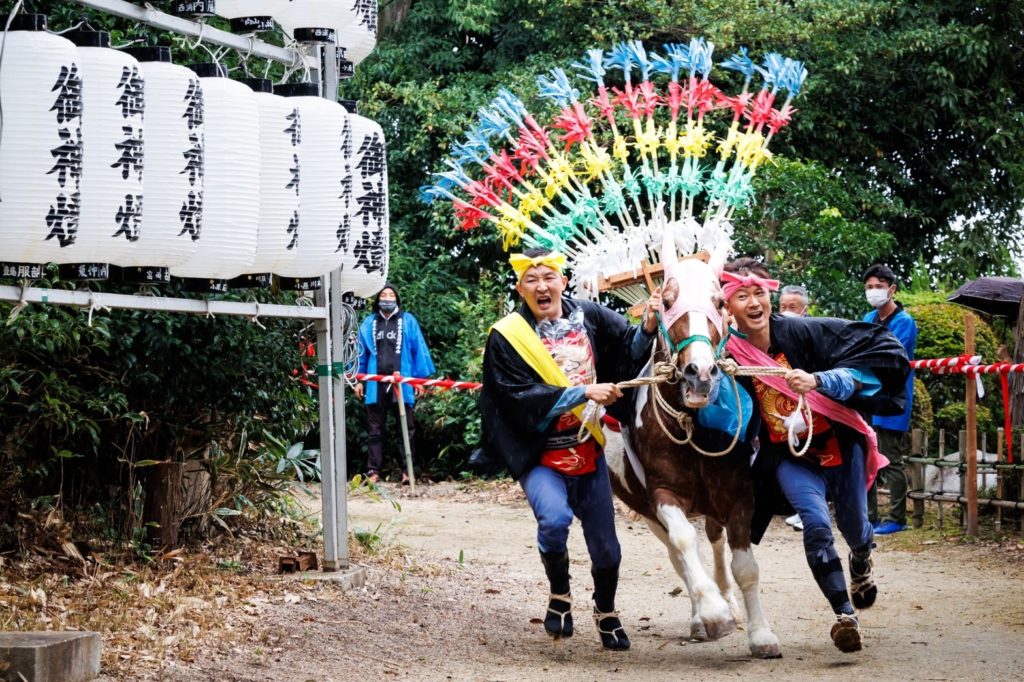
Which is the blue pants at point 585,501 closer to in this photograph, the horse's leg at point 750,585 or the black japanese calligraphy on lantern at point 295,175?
the horse's leg at point 750,585

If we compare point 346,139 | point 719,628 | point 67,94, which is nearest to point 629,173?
point 346,139

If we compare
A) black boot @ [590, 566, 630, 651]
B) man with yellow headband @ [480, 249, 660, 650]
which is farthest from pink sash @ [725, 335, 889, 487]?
black boot @ [590, 566, 630, 651]

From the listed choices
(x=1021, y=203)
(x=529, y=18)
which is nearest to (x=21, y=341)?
(x=529, y=18)

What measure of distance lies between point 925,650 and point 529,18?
11.8m

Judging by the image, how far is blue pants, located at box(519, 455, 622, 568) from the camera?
7.00 meters

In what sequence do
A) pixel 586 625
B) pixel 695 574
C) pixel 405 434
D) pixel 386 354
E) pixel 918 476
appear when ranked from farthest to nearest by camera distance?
pixel 386 354 < pixel 405 434 < pixel 918 476 < pixel 586 625 < pixel 695 574

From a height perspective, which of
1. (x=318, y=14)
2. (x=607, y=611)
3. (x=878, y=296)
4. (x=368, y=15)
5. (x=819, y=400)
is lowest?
(x=607, y=611)

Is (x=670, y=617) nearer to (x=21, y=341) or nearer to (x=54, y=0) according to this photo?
(x=21, y=341)

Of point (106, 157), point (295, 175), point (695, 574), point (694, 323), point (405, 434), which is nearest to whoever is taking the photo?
point (106, 157)

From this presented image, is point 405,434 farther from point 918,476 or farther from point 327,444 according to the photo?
point 327,444

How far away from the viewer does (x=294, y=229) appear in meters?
7.32

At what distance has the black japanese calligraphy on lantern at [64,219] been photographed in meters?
5.59

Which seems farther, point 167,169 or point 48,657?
point 167,169

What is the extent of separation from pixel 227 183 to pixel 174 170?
0.44m
